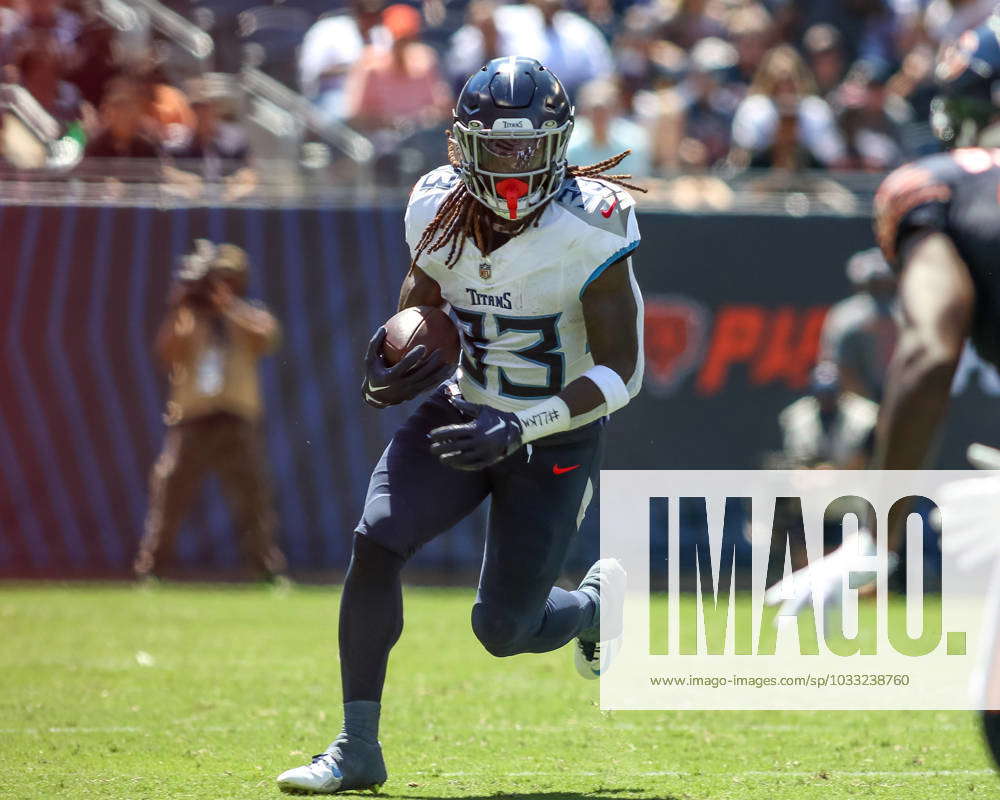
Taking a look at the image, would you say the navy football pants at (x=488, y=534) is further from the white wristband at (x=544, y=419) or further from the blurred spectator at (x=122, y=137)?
the blurred spectator at (x=122, y=137)

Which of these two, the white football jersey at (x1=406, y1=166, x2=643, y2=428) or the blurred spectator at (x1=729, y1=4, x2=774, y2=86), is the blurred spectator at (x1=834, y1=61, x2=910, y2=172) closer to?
the blurred spectator at (x1=729, y1=4, x2=774, y2=86)

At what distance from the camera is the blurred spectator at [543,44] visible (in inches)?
435

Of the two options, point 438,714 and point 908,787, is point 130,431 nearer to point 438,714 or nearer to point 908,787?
point 438,714

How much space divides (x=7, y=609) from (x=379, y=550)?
4552mm

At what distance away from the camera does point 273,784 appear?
4.57 m

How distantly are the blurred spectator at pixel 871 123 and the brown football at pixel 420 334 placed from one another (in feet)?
21.7

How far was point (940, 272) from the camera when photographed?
11.9 ft

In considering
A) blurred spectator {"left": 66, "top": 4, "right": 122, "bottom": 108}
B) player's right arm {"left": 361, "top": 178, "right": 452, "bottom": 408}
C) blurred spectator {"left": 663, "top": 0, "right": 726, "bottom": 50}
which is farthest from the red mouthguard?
blurred spectator {"left": 663, "top": 0, "right": 726, "bottom": 50}

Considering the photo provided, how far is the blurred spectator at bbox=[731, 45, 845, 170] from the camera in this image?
412 inches

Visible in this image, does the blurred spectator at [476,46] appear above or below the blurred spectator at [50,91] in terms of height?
above

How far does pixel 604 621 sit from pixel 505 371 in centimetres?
98

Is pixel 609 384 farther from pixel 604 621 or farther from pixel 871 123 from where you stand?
pixel 871 123

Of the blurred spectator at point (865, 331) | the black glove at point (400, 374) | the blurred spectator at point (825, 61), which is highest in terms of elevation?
the blurred spectator at point (825, 61)

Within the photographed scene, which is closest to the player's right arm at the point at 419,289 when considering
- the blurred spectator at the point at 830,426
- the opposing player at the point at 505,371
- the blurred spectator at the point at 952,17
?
the opposing player at the point at 505,371
